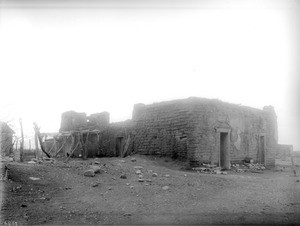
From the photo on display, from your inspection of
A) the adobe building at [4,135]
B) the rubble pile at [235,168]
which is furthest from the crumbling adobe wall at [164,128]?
the adobe building at [4,135]

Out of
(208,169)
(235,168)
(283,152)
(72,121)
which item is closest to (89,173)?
(208,169)

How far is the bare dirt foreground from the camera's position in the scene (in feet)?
19.4

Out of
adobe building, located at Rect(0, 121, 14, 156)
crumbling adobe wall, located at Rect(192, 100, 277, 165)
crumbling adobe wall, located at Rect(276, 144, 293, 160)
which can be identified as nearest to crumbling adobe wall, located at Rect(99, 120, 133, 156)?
crumbling adobe wall, located at Rect(192, 100, 277, 165)

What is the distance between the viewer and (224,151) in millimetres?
14500

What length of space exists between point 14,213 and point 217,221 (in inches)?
170

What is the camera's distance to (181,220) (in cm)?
574

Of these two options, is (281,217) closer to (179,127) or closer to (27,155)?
(179,127)

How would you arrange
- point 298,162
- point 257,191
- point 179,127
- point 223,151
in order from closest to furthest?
point 257,191 < point 179,127 < point 223,151 < point 298,162

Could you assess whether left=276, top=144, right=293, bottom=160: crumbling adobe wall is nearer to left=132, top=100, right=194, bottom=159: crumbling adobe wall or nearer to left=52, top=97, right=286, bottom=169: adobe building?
left=52, top=97, right=286, bottom=169: adobe building

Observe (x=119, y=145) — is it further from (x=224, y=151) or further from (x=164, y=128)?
(x=224, y=151)

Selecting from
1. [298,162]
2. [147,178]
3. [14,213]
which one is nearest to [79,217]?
[14,213]

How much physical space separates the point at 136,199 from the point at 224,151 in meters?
8.39

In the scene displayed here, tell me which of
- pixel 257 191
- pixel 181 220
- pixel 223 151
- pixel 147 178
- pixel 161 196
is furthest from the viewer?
pixel 223 151

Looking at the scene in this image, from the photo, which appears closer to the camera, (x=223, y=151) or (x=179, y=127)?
(x=179, y=127)
